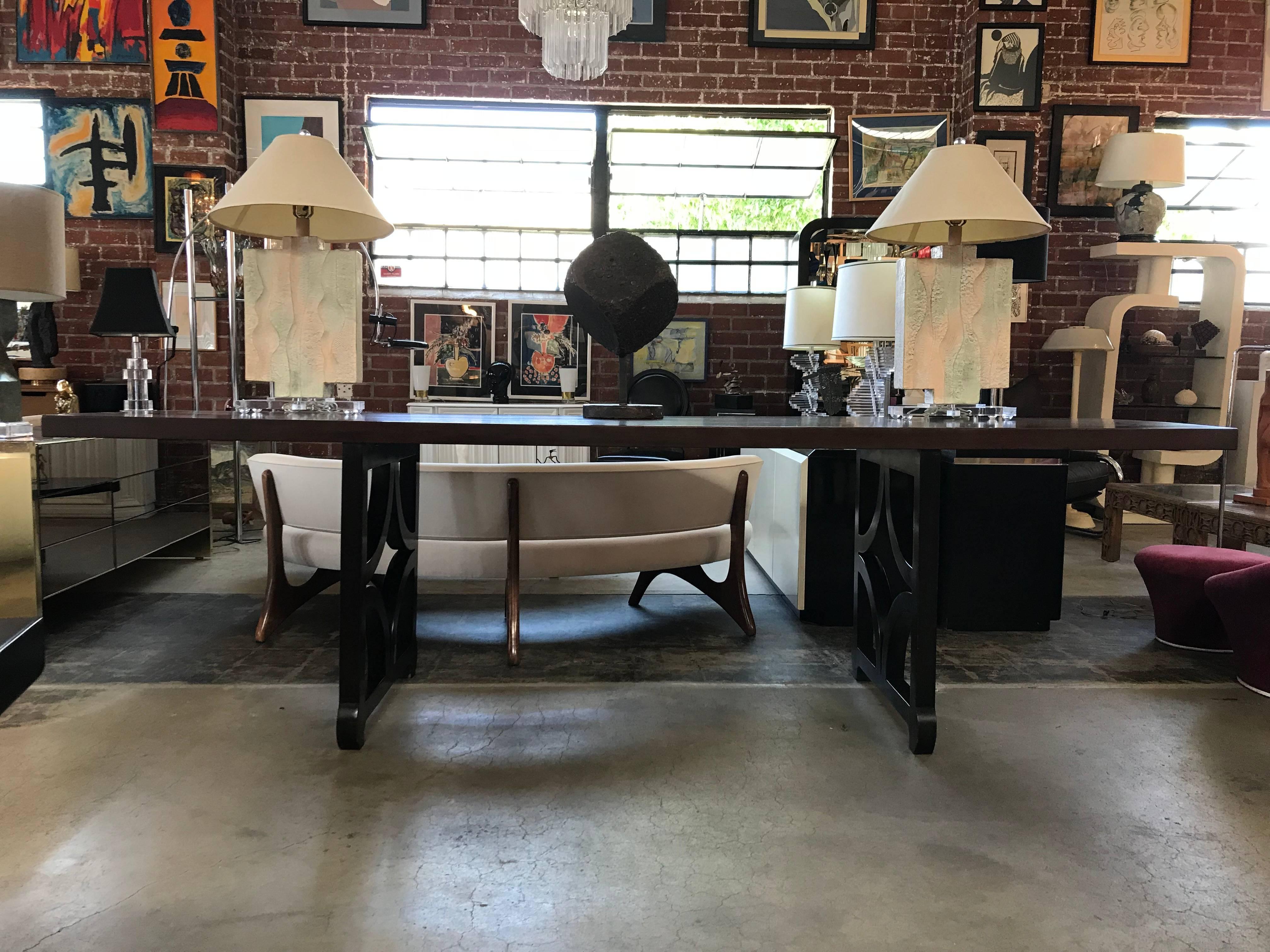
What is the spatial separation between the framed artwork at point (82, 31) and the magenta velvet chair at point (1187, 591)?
6.33 metres

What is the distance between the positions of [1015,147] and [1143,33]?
1.23 m

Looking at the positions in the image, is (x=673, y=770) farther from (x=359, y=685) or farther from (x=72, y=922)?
(x=72, y=922)

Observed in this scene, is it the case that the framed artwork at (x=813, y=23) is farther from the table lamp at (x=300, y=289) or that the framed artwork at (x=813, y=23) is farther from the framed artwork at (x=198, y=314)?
the table lamp at (x=300, y=289)

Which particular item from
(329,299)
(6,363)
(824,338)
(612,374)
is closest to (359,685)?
(329,299)

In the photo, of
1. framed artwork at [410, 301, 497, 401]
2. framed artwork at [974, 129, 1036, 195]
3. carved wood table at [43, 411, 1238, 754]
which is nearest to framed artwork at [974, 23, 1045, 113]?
framed artwork at [974, 129, 1036, 195]

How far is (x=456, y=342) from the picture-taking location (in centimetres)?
622

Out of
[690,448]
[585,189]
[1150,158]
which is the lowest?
[690,448]

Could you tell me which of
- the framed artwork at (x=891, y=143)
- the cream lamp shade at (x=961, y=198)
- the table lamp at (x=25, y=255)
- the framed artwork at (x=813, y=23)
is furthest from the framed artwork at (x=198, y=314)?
the cream lamp shade at (x=961, y=198)

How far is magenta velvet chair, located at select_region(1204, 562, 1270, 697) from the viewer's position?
2.65 metres

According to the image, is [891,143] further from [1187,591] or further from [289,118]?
[289,118]

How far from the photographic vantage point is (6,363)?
9.68ft

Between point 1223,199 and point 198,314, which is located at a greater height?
point 1223,199

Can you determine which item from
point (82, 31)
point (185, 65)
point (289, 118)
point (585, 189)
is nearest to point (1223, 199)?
point (585, 189)

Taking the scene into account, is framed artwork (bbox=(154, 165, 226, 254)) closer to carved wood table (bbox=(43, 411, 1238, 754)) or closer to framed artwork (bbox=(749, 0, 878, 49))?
framed artwork (bbox=(749, 0, 878, 49))
